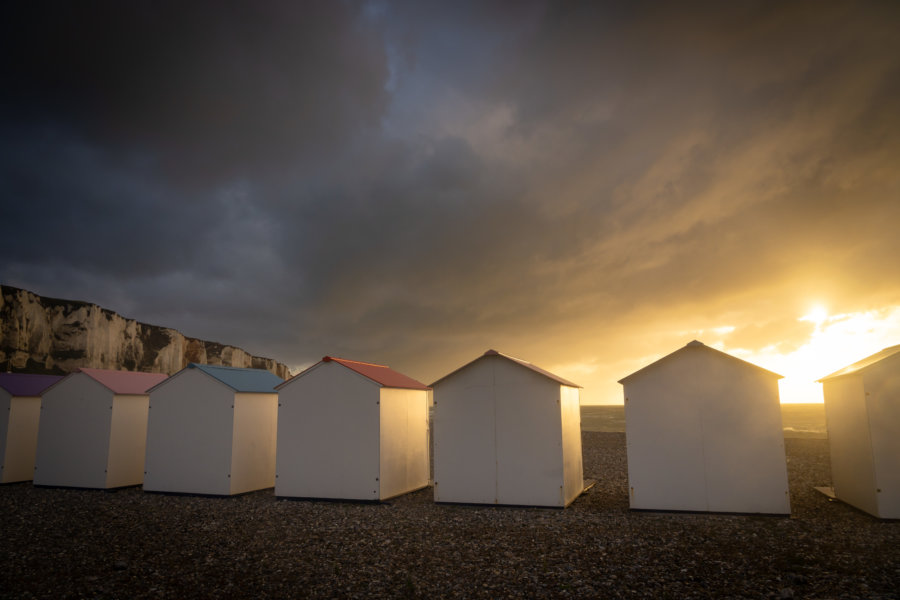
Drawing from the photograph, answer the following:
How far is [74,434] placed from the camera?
72.8 feet

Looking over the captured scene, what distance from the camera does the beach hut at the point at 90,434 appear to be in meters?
21.9

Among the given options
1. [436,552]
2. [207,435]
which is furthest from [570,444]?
[207,435]


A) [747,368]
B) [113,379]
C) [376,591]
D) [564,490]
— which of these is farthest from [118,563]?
[747,368]

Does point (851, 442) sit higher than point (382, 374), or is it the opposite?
point (382, 374)

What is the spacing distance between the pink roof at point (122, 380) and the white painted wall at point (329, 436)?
308 inches

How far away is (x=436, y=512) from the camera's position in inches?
650

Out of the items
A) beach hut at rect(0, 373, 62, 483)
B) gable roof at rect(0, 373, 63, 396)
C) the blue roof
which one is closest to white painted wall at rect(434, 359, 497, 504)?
the blue roof

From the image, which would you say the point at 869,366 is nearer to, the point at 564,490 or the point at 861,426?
the point at 861,426

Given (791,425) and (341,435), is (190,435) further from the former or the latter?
(791,425)

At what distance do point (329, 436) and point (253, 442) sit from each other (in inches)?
149

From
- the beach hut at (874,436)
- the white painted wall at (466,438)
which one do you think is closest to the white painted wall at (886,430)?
the beach hut at (874,436)

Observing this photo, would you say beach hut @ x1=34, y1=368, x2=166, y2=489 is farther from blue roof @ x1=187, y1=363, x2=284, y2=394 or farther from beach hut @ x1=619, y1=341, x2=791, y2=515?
beach hut @ x1=619, y1=341, x2=791, y2=515

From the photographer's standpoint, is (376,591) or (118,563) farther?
(118,563)

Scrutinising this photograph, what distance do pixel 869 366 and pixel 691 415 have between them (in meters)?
4.75
